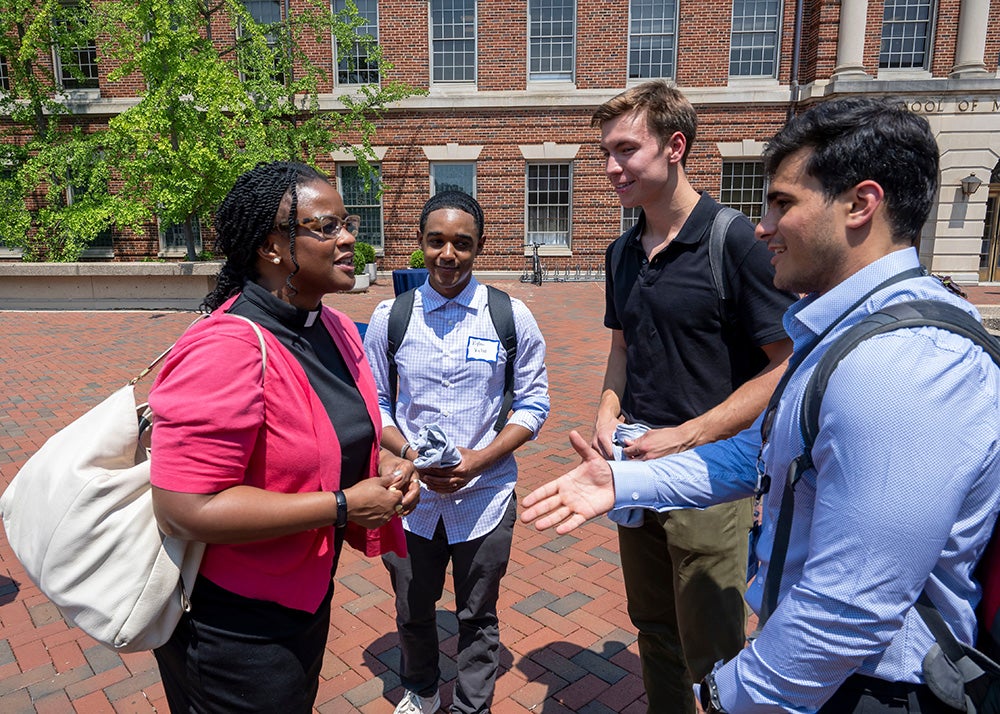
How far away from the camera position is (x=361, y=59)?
719 inches

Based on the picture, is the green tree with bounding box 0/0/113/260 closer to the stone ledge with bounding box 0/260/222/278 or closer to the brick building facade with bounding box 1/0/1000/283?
the brick building facade with bounding box 1/0/1000/283

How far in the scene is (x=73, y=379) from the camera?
848 cm

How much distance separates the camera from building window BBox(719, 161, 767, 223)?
1828 cm

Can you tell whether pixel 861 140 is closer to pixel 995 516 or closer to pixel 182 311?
pixel 995 516

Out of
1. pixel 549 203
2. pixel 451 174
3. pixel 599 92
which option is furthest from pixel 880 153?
pixel 451 174

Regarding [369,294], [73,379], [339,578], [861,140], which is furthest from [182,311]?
[861,140]

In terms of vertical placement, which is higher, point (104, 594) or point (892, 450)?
point (892, 450)

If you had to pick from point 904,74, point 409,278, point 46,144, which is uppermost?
point 904,74

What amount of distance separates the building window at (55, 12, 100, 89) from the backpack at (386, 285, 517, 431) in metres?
20.1

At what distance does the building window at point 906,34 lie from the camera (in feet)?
56.8

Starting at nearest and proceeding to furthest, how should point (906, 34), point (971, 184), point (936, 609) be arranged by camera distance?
point (936, 609) < point (971, 184) < point (906, 34)

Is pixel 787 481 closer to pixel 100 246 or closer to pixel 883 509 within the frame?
pixel 883 509

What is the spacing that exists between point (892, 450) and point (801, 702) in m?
0.53

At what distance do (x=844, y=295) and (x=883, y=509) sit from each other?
18.1 inches
